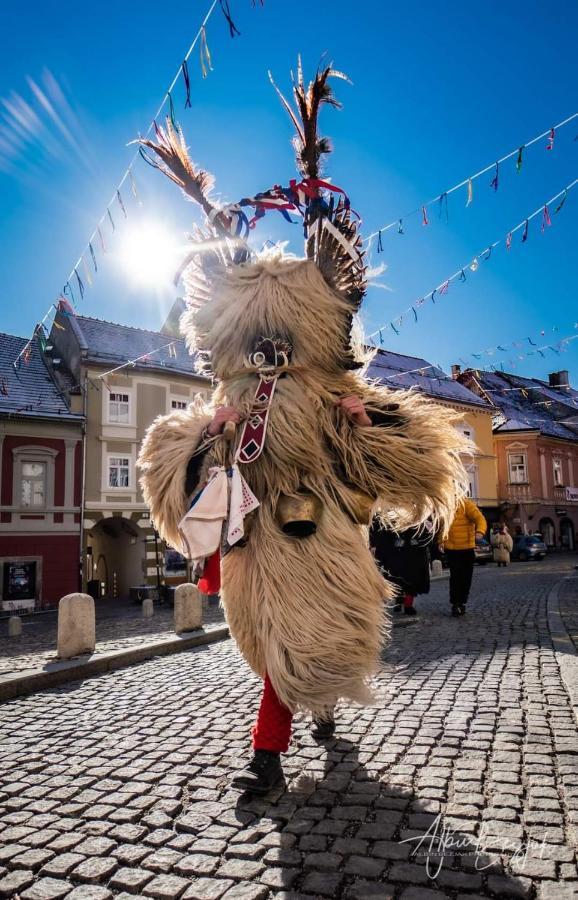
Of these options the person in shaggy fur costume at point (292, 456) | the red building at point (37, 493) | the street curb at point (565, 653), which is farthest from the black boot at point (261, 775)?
the red building at point (37, 493)

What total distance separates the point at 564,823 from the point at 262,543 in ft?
5.27

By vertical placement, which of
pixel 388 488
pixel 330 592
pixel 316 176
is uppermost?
pixel 316 176

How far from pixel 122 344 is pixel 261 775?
24.0 metres

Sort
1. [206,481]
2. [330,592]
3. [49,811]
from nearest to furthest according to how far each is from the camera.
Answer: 1. [49,811]
2. [330,592]
3. [206,481]

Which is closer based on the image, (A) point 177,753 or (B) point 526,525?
→ (A) point 177,753

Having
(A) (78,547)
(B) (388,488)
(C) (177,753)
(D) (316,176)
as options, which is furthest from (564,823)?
(A) (78,547)

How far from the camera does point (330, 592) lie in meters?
2.86

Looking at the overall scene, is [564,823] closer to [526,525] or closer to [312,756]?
[312,756]

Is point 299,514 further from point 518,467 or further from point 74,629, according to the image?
point 518,467

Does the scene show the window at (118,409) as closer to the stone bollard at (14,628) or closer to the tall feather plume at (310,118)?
the stone bollard at (14,628)

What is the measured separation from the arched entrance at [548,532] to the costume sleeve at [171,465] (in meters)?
39.2

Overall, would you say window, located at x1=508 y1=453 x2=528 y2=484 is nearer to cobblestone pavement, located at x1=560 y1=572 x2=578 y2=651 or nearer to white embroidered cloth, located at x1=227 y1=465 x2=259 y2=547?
cobblestone pavement, located at x1=560 y1=572 x2=578 y2=651

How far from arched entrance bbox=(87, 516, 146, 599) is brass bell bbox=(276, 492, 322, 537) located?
21583 millimetres

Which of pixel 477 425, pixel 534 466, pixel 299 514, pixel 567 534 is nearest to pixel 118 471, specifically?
pixel 299 514
